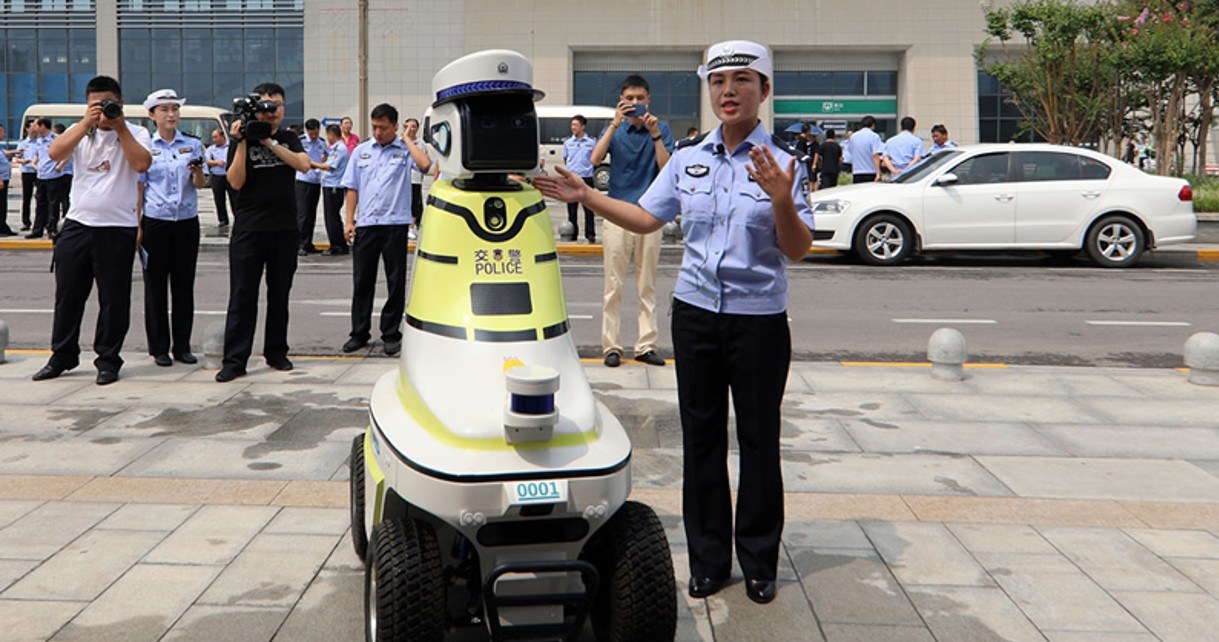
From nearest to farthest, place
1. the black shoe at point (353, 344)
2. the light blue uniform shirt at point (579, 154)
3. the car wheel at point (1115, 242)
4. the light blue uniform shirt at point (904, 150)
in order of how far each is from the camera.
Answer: the black shoe at point (353, 344) < the car wheel at point (1115, 242) < the light blue uniform shirt at point (579, 154) < the light blue uniform shirt at point (904, 150)

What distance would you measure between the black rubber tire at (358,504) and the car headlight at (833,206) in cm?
1218

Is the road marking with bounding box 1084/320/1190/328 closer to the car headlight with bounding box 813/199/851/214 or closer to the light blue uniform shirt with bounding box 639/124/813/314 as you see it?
the car headlight with bounding box 813/199/851/214

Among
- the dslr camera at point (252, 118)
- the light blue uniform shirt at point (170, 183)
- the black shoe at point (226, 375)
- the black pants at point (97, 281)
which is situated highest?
the dslr camera at point (252, 118)

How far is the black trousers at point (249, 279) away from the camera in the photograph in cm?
816

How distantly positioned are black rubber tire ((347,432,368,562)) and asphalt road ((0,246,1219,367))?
5.01 metres

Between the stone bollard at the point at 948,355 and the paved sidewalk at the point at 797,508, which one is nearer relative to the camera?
the paved sidewalk at the point at 797,508

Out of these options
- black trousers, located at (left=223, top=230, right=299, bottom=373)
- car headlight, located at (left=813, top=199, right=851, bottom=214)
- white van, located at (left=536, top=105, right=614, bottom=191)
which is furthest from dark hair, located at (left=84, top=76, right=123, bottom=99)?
white van, located at (left=536, top=105, right=614, bottom=191)

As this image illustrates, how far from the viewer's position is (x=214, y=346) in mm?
8367

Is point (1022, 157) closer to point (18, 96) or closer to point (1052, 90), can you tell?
point (1052, 90)

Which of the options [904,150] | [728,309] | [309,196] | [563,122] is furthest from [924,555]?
[563,122]

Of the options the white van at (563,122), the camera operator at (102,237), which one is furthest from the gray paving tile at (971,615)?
the white van at (563,122)

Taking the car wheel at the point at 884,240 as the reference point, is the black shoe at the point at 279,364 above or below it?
below

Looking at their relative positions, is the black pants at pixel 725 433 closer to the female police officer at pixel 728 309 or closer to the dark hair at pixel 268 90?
the female police officer at pixel 728 309

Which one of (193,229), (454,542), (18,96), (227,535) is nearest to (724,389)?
(454,542)
